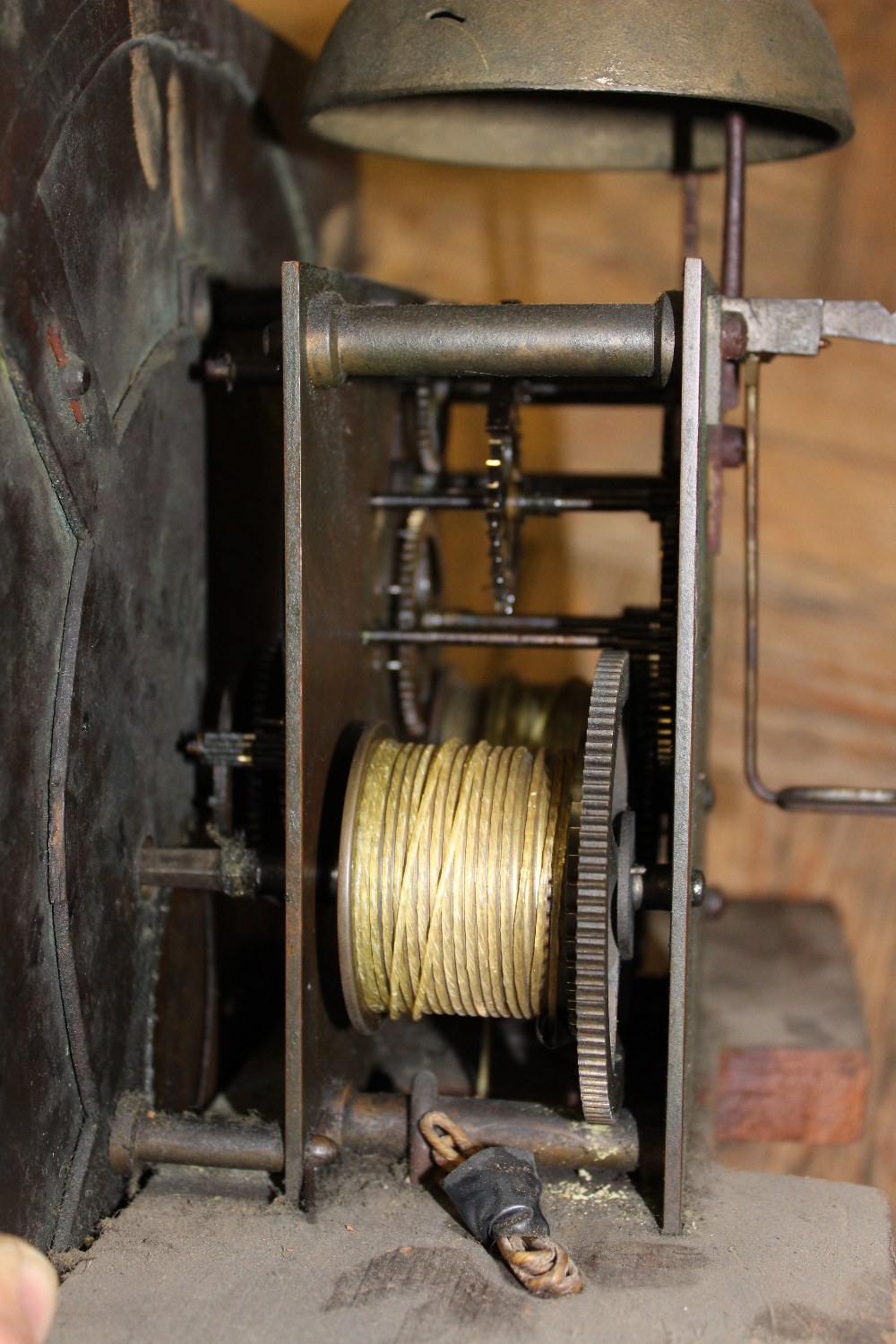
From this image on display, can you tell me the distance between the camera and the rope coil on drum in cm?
142

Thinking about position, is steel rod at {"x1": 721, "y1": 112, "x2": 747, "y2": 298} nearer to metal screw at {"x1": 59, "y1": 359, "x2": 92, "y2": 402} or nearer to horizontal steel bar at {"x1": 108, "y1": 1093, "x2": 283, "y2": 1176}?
metal screw at {"x1": 59, "y1": 359, "x2": 92, "y2": 402}

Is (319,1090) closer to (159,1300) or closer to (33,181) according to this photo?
(159,1300)

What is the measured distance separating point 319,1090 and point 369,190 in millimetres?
1778

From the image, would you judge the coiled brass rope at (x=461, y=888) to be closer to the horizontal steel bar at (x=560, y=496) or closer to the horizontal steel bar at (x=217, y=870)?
the horizontal steel bar at (x=217, y=870)

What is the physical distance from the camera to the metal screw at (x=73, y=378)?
1.33 metres

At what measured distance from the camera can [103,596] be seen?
1.44 meters

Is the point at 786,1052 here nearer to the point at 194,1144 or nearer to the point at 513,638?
the point at 513,638

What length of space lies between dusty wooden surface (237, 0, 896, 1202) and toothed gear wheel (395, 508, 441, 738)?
31.7 inches

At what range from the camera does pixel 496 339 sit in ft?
4.55

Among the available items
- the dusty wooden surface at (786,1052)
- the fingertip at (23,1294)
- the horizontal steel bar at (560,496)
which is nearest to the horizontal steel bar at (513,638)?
the horizontal steel bar at (560,496)

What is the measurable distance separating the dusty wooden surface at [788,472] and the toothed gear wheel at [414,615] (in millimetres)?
806

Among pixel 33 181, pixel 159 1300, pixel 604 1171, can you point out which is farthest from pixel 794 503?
pixel 159 1300

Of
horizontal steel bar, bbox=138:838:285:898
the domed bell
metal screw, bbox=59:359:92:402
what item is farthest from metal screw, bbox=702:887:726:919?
metal screw, bbox=59:359:92:402

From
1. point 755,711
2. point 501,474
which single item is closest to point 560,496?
point 501,474
